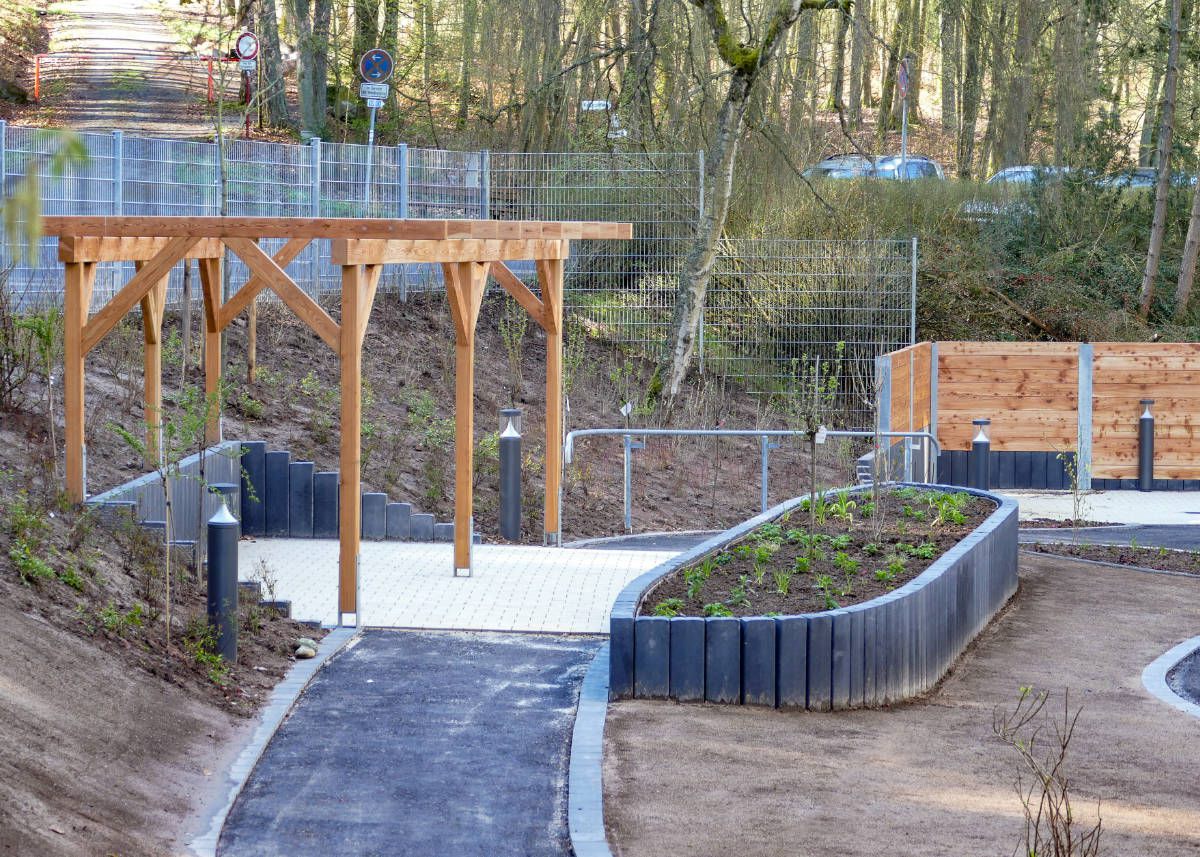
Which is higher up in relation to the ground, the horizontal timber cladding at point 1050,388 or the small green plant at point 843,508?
the horizontal timber cladding at point 1050,388

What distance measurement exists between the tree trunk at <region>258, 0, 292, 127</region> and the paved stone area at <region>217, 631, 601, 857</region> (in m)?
21.1

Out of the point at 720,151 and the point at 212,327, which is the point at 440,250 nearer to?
the point at 212,327

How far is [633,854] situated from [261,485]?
7.98m

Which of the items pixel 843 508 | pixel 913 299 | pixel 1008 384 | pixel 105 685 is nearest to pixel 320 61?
pixel 913 299

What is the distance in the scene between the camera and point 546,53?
81.9 ft

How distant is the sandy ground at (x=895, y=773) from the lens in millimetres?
6289

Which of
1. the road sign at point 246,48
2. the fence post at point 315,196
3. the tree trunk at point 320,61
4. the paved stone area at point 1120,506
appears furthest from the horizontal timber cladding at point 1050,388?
the tree trunk at point 320,61

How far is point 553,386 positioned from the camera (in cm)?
1362

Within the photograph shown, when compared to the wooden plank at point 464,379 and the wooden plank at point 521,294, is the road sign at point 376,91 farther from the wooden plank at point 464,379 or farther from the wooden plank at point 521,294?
the wooden plank at point 464,379

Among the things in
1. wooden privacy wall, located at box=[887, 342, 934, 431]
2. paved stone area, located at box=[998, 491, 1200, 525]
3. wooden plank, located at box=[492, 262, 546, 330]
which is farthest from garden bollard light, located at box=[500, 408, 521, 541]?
paved stone area, located at box=[998, 491, 1200, 525]

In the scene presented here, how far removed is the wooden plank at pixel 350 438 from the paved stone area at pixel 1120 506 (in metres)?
9.12

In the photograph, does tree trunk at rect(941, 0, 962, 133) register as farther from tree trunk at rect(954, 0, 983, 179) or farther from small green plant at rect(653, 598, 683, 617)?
small green plant at rect(653, 598, 683, 617)

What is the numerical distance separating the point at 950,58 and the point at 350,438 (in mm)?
25667

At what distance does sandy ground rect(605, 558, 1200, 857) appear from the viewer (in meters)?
6.29
